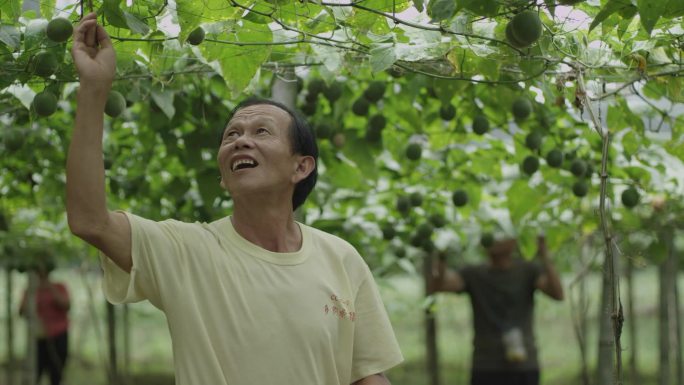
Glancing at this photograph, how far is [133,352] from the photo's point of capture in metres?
16.2

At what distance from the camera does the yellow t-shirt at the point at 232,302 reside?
6.82 ft

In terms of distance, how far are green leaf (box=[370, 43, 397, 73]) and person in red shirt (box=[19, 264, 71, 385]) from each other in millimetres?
5685

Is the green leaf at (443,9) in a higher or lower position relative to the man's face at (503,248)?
higher

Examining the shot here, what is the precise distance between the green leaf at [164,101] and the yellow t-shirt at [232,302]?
1233mm

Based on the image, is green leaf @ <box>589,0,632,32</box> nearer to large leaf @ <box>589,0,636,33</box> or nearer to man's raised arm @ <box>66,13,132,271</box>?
large leaf @ <box>589,0,636,33</box>

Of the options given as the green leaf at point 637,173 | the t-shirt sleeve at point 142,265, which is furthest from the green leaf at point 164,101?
the green leaf at point 637,173

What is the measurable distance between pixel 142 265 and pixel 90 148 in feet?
0.93

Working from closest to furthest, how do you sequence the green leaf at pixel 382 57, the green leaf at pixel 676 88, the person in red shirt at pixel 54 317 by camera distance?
1. the green leaf at pixel 382 57
2. the green leaf at pixel 676 88
3. the person in red shirt at pixel 54 317

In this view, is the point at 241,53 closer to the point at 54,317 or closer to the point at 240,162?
the point at 240,162

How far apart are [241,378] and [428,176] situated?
2998mm

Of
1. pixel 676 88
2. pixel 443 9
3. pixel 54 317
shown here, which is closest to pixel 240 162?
pixel 443 9

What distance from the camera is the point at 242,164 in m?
2.26

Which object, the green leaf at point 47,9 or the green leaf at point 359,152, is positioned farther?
the green leaf at point 359,152

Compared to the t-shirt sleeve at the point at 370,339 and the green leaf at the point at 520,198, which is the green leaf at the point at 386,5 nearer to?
the t-shirt sleeve at the point at 370,339
